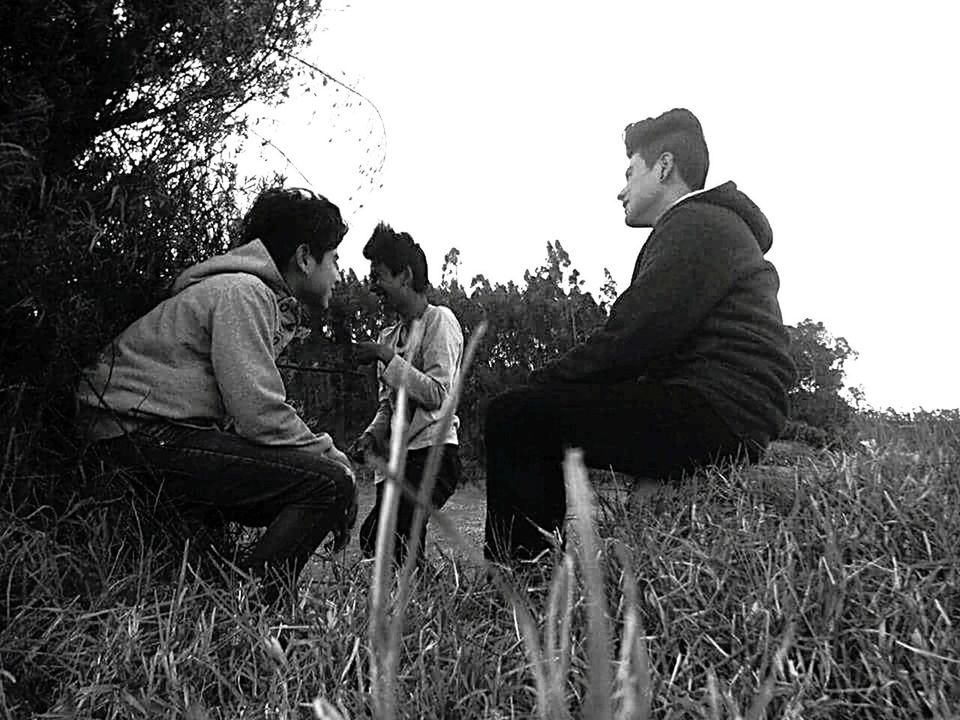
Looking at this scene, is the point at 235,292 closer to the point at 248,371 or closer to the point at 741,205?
the point at 248,371

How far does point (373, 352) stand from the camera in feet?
14.0

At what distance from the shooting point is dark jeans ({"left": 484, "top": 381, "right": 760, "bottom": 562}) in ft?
10.6

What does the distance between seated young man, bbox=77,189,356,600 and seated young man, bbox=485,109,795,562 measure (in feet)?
1.99

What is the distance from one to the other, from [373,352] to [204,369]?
108 centimetres

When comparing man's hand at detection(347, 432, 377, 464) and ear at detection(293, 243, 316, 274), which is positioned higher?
ear at detection(293, 243, 316, 274)

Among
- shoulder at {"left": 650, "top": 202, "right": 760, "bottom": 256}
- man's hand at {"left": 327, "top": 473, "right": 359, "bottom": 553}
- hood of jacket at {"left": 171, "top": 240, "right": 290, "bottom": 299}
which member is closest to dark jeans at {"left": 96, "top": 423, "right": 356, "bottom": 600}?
man's hand at {"left": 327, "top": 473, "right": 359, "bottom": 553}

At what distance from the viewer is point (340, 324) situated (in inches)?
340

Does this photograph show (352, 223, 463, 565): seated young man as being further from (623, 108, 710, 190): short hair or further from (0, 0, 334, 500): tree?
(623, 108, 710, 190): short hair

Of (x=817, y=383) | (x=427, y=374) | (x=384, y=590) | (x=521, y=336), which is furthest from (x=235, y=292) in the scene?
(x=817, y=383)

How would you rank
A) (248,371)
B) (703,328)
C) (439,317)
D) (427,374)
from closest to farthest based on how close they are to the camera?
1. (248,371)
2. (703,328)
3. (427,374)
4. (439,317)

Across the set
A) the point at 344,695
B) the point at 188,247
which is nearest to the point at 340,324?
the point at 188,247

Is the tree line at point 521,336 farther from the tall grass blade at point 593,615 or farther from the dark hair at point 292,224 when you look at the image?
the tall grass blade at point 593,615

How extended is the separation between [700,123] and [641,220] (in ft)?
1.39

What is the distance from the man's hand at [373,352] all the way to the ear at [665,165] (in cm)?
138
